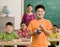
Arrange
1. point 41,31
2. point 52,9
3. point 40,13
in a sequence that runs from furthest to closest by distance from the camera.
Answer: point 52,9 < point 41,31 < point 40,13

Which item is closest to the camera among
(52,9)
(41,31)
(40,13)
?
(40,13)

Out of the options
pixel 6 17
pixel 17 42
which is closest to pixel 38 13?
pixel 17 42

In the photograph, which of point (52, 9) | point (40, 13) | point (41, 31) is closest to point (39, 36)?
point (41, 31)

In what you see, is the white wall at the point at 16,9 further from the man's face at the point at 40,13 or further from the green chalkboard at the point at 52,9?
the man's face at the point at 40,13

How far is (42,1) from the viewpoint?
6.98 meters

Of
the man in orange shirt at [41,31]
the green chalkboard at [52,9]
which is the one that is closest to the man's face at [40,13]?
the man in orange shirt at [41,31]

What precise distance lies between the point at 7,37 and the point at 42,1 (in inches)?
123

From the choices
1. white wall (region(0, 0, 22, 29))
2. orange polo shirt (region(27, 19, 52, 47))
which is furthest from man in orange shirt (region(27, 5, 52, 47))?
white wall (region(0, 0, 22, 29))

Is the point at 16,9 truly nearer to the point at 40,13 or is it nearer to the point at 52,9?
the point at 52,9

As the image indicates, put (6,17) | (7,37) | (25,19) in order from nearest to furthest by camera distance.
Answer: (7,37) < (25,19) < (6,17)

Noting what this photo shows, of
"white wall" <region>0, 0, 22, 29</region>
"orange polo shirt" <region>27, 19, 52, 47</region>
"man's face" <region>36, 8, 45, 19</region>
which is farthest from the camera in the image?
"white wall" <region>0, 0, 22, 29</region>

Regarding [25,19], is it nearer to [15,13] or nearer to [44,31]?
[15,13]

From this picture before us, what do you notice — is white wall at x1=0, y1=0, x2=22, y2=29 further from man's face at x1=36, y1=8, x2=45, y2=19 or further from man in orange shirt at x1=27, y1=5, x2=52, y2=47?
man's face at x1=36, y1=8, x2=45, y2=19

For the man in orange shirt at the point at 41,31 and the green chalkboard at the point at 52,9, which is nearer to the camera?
the man in orange shirt at the point at 41,31
